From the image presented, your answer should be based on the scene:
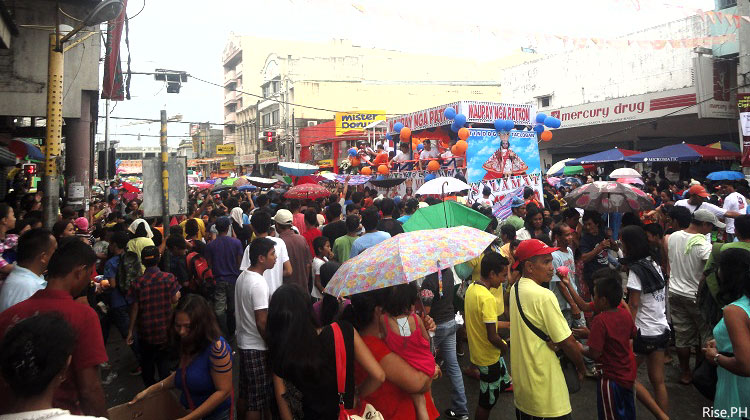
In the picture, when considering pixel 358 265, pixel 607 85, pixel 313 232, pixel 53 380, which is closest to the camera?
pixel 53 380

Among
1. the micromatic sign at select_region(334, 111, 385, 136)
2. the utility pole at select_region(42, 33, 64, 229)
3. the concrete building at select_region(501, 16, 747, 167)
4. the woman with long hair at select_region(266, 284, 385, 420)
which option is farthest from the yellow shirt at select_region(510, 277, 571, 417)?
the micromatic sign at select_region(334, 111, 385, 136)

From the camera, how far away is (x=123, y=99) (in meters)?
18.9

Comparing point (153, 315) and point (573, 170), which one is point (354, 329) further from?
point (573, 170)

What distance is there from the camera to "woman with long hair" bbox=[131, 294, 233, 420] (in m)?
3.04

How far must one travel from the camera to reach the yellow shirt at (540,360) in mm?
3262

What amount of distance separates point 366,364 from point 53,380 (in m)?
1.46

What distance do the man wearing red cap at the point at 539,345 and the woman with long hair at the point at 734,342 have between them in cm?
84

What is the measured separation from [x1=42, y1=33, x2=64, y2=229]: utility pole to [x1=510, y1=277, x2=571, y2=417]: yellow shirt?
18.0 ft

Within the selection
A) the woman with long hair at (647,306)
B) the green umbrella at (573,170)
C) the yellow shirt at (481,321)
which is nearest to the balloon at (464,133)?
the woman with long hair at (647,306)

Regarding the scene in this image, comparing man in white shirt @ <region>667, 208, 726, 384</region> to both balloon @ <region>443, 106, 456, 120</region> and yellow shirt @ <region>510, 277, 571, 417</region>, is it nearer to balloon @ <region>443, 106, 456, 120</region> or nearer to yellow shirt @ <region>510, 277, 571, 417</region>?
yellow shirt @ <region>510, 277, 571, 417</region>

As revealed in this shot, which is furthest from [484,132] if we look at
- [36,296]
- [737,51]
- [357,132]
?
[357,132]

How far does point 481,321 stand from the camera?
4.23m

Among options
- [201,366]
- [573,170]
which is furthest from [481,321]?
[573,170]

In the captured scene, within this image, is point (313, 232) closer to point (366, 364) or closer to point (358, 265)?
point (358, 265)
